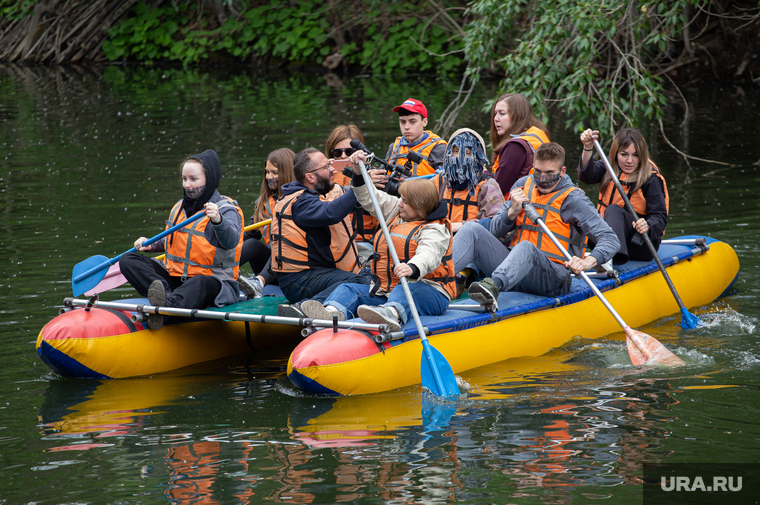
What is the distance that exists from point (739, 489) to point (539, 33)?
238 inches

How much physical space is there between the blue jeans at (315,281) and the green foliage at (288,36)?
1494cm

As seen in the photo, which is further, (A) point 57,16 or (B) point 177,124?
(A) point 57,16

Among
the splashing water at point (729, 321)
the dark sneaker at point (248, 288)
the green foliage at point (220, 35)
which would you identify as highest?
the green foliage at point (220, 35)

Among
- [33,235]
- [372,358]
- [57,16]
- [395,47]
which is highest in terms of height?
[57,16]

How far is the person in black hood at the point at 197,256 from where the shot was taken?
559cm

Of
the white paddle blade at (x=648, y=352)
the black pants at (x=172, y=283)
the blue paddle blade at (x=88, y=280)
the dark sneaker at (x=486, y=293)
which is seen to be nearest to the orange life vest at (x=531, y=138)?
the dark sneaker at (x=486, y=293)

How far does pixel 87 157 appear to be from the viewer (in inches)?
521

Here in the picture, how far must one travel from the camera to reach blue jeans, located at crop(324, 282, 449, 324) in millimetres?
5355

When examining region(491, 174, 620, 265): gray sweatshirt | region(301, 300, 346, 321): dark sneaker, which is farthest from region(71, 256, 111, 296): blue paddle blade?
region(491, 174, 620, 265): gray sweatshirt

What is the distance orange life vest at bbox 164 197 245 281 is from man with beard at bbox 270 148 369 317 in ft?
0.95

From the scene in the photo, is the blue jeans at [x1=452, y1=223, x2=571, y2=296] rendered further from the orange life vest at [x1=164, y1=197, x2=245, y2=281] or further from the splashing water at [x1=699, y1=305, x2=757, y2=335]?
the orange life vest at [x1=164, y1=197, x2=245, y2=281]

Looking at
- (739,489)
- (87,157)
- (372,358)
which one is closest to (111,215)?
(87,157)

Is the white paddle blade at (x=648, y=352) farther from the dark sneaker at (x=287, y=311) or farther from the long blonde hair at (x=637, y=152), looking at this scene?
the dark sneaker at (x=287, y=311)

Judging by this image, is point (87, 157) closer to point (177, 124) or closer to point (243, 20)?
point (177, 124)
